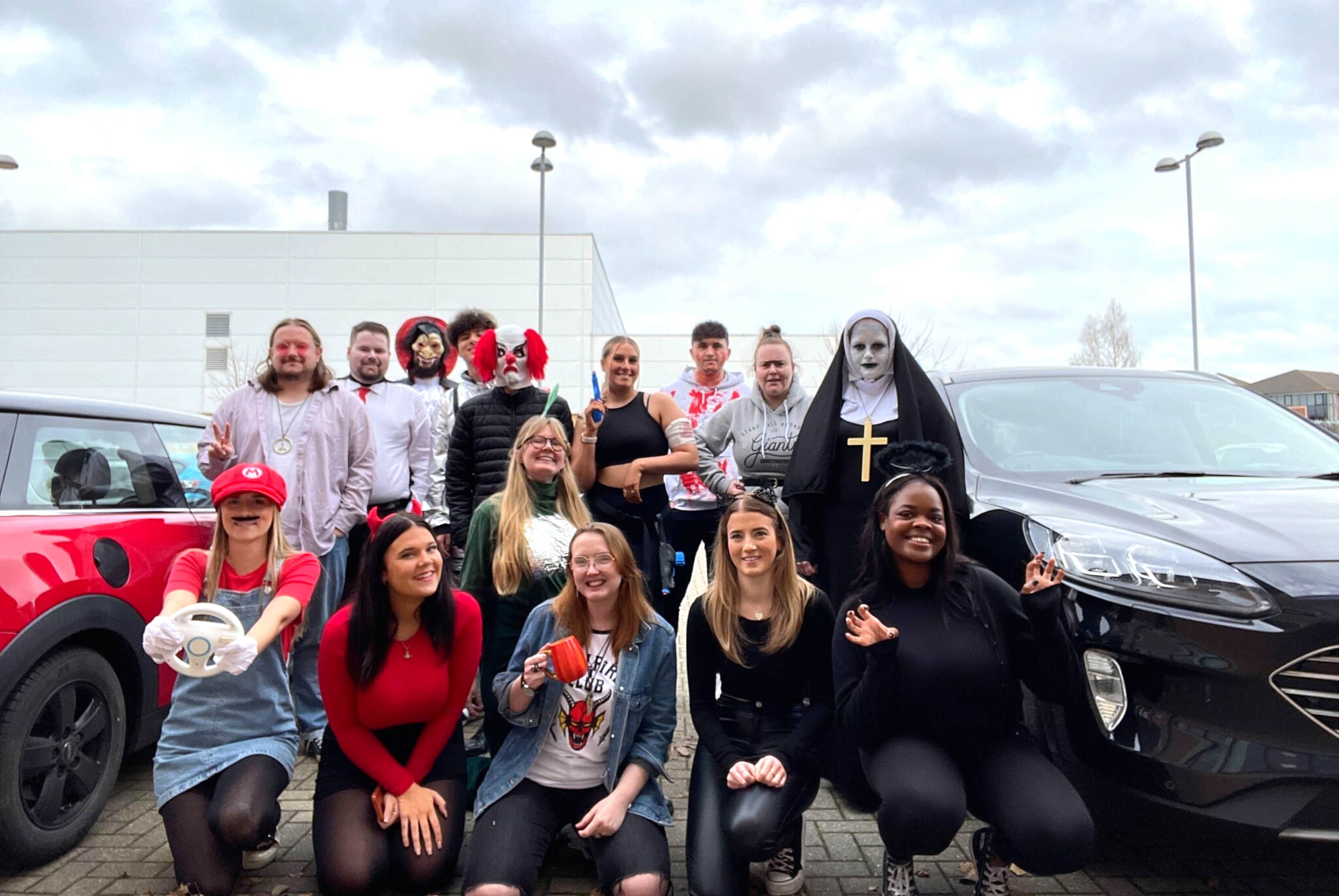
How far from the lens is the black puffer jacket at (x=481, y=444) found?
4695mm

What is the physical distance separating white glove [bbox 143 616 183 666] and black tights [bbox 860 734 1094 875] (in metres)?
2.34

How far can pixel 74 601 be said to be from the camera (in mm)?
3324

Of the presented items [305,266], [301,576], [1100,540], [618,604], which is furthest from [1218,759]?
[305,266]

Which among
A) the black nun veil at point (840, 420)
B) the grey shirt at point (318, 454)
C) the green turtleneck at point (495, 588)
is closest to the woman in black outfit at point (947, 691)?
the black nun veil at point (840, 420)

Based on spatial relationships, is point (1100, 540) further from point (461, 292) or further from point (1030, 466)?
point (461, 292)

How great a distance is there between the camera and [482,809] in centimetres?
323

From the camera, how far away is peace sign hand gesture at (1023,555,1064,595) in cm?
296

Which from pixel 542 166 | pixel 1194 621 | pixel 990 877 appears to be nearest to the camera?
pixel 1194 621

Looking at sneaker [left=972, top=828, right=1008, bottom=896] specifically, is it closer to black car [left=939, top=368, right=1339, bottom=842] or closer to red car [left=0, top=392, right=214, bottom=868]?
black car [left=939, top=368, right=1339, bottom=842]

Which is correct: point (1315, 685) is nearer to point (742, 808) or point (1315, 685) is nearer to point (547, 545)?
point (742, 808)

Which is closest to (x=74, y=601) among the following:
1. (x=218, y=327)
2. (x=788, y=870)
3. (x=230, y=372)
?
(x=788, y=870)

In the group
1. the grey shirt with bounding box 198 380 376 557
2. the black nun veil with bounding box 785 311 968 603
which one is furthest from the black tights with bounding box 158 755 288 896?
the black nun veil with bounding box 785 311 968 603

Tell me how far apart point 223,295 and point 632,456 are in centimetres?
3746

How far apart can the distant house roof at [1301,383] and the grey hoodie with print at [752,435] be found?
7707cm
